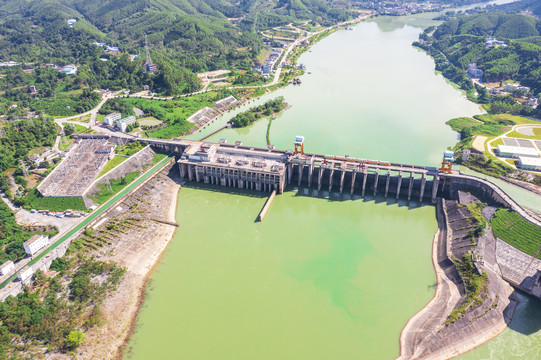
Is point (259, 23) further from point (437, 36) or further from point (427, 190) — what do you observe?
point (427, 190)

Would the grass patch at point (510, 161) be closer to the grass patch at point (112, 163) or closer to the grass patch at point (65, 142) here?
the grass patch at point (112, 163)

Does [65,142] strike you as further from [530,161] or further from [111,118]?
[530,161]

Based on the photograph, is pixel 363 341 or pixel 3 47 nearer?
pixel 363 341

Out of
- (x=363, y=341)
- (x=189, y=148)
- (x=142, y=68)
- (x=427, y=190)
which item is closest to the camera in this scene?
(x=363, y=341)

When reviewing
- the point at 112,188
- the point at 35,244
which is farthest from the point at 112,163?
the point at 35,244

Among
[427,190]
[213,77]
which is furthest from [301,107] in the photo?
[427,190]

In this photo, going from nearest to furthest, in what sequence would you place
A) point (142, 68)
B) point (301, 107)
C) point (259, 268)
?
point (259, 268), point (301, 107), point (142, 68)
